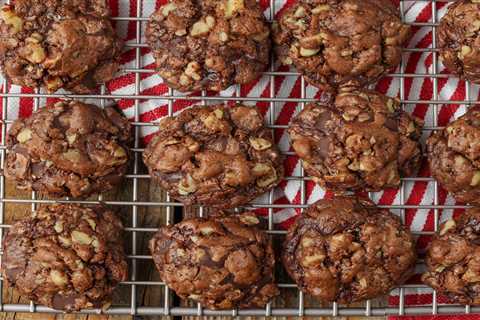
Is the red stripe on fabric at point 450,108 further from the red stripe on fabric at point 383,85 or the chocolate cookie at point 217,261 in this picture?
the chocolate cookie at point 217,261

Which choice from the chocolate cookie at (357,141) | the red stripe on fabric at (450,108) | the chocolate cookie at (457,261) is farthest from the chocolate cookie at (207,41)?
the chocolate cookie at (457,261)

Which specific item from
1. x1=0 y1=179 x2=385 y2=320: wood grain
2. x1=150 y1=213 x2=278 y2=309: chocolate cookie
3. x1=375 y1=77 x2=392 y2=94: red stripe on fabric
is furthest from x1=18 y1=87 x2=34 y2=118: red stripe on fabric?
A: x1=375 y1=77 x2=392 y2=94: red stripe on fabric

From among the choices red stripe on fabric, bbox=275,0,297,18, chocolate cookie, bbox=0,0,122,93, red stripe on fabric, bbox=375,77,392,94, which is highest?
red stripe on fabric, bbox=275,0,297,18

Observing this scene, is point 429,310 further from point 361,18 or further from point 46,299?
point 46,299

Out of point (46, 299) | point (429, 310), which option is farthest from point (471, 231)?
point (46, 299)

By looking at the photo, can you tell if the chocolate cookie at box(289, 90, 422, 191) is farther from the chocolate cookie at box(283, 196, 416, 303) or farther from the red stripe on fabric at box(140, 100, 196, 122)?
the red stripe on fabric at box(140, 100, 196, 122)

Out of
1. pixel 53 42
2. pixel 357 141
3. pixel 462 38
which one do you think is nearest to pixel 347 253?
pixel 357 141
